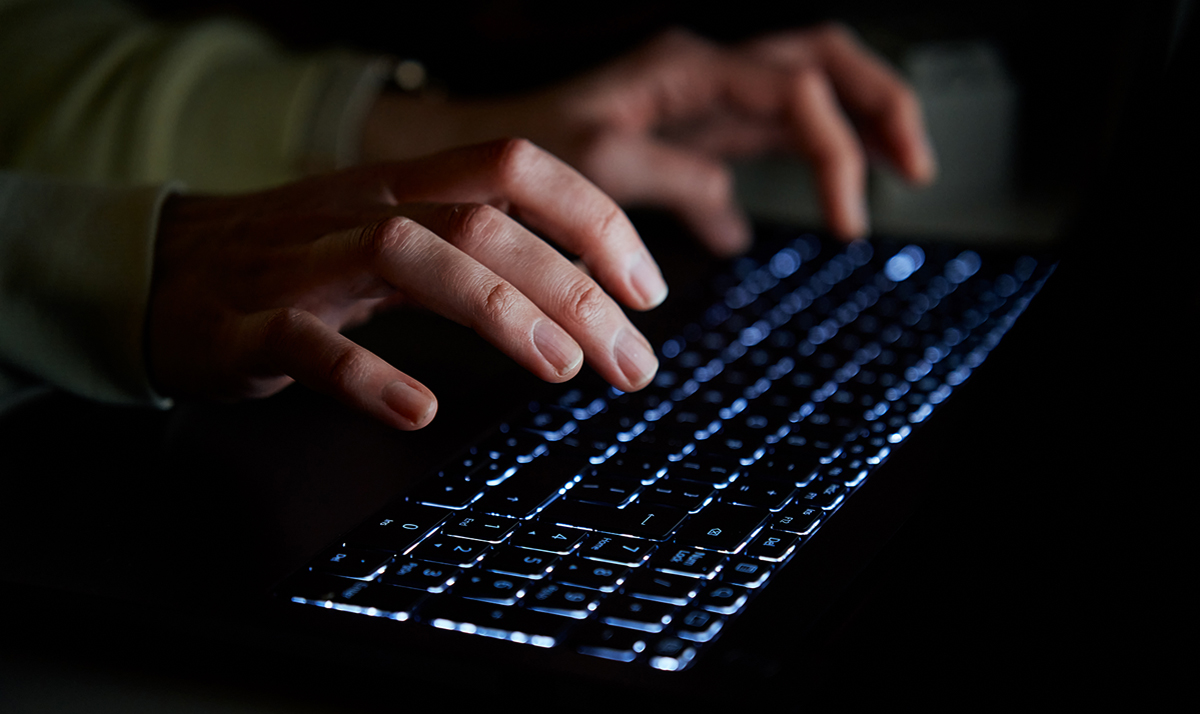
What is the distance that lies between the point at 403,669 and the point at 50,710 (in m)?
0.14

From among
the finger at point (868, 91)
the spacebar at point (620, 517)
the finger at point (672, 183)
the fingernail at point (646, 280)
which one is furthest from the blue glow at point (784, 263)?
the spacebar at point (620, 517)

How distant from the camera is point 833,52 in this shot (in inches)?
39.3

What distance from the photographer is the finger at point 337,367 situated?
17.2 inches

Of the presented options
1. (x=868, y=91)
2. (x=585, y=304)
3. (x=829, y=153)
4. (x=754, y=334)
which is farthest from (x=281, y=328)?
(x=868, y=91)

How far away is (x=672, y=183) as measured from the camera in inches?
34.8

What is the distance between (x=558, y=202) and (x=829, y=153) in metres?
0.47

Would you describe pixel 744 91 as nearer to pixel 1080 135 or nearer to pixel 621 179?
pixel 621 179

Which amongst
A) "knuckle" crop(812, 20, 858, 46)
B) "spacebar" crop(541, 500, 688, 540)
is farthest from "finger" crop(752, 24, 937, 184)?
"spacebar" crop(541, 500, 688, 540)

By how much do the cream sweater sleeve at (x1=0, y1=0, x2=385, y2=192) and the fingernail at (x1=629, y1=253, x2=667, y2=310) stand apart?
538 mm

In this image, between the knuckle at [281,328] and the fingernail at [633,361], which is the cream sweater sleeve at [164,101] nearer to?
the knuckle at [281,328]

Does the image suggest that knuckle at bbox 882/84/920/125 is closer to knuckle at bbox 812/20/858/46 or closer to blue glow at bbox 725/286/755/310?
knuckle at bbox 812/20/858/46

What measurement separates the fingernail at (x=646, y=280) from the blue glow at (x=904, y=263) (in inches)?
13.2

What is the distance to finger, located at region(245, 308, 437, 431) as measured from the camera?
0.44 meters

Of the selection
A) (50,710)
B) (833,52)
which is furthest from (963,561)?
(833,52)
